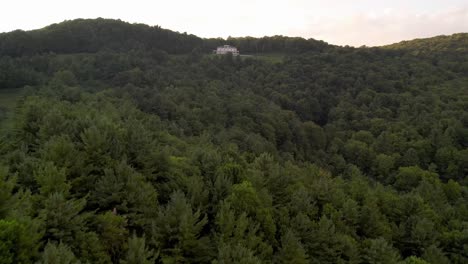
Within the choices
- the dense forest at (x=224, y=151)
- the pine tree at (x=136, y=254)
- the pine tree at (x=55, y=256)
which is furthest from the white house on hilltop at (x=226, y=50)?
the pine tree at (x=55, y=256)

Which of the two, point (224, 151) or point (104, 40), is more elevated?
point (104, 40)

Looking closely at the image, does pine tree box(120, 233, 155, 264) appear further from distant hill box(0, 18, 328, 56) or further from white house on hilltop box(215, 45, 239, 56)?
white house on hilltop box(215, 45, 239, 56)

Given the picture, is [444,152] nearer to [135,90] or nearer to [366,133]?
[366,133]

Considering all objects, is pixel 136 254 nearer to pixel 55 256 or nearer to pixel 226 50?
pixel 55 256

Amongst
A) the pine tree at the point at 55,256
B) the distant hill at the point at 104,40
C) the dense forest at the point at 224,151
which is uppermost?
the distant hill at the point at 104,40

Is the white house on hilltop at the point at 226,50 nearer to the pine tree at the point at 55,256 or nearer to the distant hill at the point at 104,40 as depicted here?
the distant hill at the point at 104,40

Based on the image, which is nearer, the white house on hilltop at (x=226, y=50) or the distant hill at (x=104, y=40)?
the distant hill at (x=104, y=40)

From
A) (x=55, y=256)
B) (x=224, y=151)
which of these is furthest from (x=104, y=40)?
(x=55, y=256)

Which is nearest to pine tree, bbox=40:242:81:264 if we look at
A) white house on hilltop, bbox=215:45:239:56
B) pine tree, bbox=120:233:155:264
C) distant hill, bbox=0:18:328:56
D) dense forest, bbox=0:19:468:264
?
dense forest, bbox=0:19:468:264
